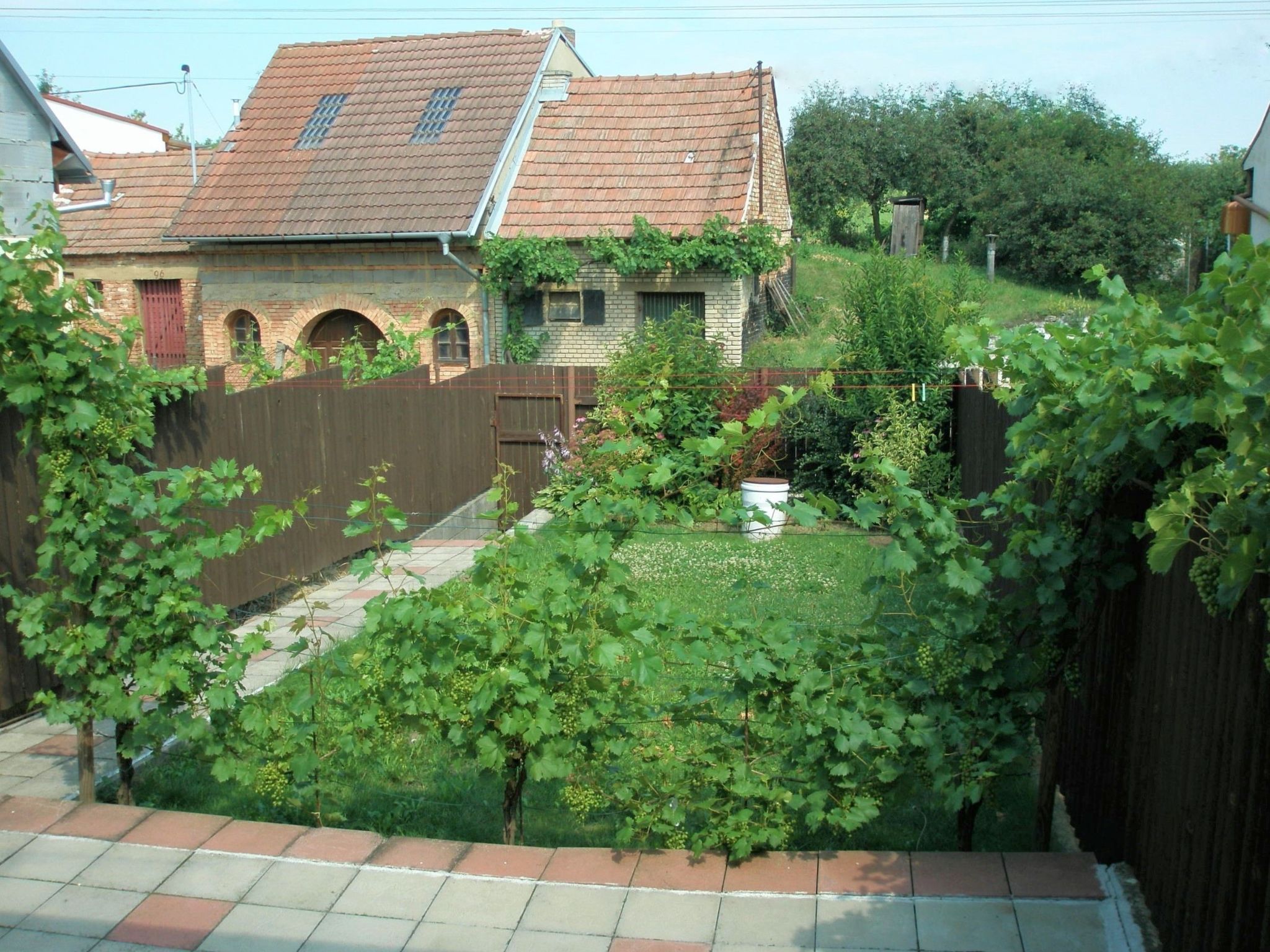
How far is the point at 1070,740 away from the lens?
4.59m

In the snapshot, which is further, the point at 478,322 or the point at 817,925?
the point at 478,322

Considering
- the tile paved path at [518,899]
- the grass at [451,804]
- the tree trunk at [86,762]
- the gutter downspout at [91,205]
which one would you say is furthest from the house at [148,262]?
the tile paved path at [518,899]

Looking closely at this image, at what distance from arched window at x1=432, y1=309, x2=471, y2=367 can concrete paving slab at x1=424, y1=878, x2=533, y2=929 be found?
15.4 m

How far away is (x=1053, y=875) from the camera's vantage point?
379cm

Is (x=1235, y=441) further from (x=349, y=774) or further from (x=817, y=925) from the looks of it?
(x=349, y=774)

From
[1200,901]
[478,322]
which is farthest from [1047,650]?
[478,322]

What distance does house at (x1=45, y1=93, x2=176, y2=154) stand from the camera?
2670 cm

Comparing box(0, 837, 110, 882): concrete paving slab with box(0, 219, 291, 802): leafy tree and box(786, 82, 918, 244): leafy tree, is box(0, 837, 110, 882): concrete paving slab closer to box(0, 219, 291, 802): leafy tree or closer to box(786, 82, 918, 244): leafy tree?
box(0, 219, 291, 802): leafy tree

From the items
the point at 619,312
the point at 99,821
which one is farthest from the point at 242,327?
the point at 99,821

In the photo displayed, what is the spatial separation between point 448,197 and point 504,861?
51.5ft

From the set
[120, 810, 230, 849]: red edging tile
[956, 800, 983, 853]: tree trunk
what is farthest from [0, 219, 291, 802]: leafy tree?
[956, 800, 983, 853]: tree trunk

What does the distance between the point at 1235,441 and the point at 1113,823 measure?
1.90 meters

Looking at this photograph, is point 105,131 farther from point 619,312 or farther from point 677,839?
point 677,839

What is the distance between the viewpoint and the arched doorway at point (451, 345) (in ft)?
62.1
